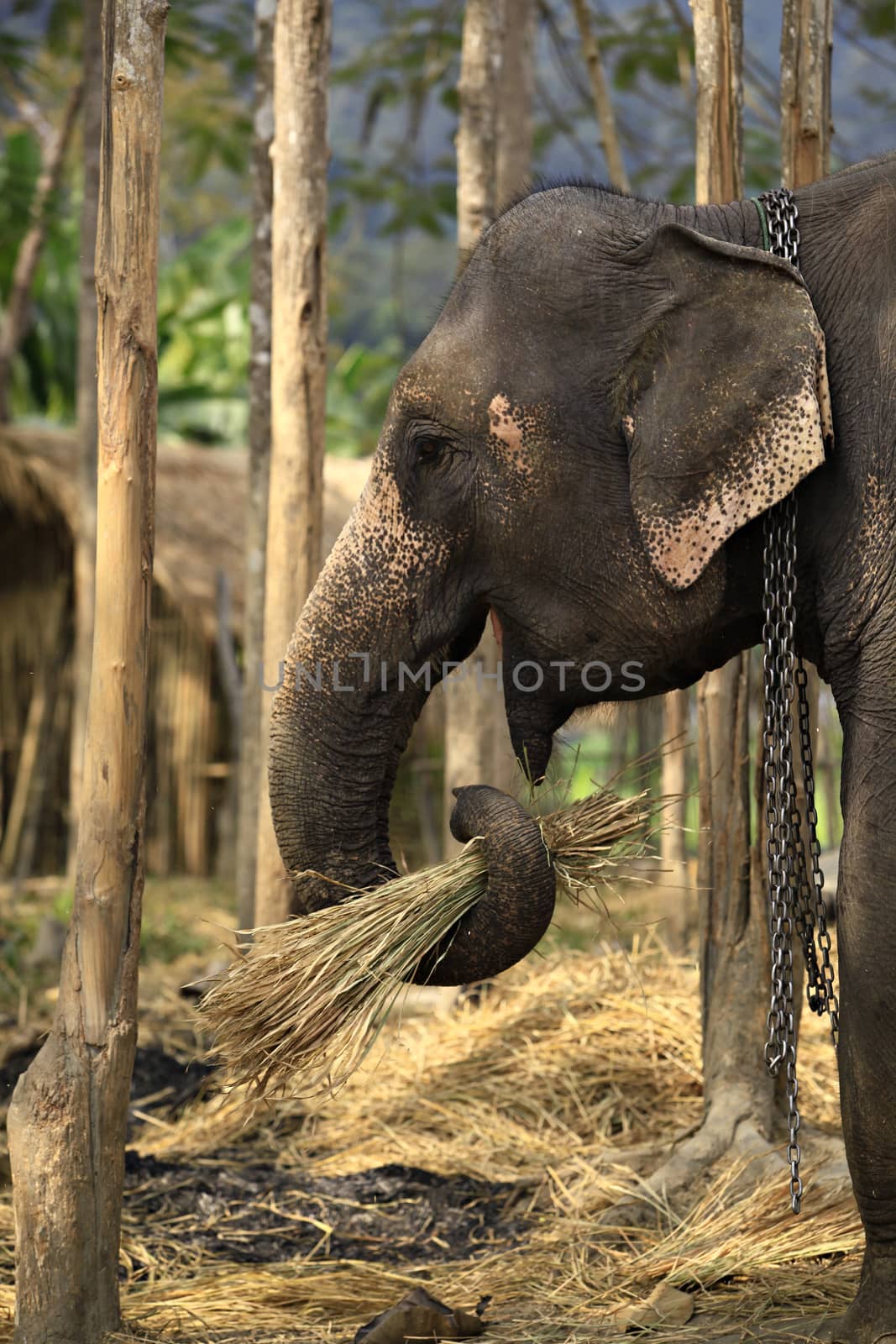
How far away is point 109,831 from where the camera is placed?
2.98m

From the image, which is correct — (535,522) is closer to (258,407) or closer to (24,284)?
(258,407)

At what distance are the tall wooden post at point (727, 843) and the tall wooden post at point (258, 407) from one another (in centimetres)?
197

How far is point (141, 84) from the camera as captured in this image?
2.98 meters

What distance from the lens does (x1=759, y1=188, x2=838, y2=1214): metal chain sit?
2.72 m

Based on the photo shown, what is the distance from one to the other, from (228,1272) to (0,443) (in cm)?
708

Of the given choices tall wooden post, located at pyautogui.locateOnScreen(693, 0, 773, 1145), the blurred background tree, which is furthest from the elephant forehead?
the blurred background tree

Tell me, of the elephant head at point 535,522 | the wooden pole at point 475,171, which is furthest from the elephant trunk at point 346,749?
the wooden pole at point 475,171

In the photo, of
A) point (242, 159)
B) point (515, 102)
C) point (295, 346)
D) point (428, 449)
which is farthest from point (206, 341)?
point (428, 449)

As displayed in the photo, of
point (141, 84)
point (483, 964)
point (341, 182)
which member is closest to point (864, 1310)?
point (483, 964)

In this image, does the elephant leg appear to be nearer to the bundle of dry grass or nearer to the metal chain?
the metal chain

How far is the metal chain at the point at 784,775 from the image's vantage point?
272 centimetres

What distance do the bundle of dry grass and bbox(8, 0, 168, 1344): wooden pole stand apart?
24 centimetres

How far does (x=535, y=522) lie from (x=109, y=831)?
99 cm

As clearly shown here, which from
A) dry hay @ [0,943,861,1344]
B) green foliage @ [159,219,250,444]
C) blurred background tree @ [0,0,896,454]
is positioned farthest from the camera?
green foliage @ [159,219,250,444]
